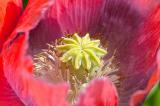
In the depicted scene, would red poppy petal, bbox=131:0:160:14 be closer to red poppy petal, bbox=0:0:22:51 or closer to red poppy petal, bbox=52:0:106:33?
red poppy petal, bbox=52:0:106:33

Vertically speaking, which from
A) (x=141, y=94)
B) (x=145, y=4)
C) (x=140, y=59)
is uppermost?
(x=145, y=4)

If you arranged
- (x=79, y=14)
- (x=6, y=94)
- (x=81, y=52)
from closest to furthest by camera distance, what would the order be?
(x=6, y=94)
(x=81, y=52)
(x=79, y=14)

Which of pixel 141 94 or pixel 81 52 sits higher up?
pixel 81 52

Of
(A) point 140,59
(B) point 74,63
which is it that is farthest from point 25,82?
(A) point 140,59

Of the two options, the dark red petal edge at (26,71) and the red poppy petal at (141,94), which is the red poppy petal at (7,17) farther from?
the red poppy petal at (141,94)

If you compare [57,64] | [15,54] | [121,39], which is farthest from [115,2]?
[15,54]

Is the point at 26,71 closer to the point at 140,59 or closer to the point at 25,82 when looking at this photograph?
the point at 25,82

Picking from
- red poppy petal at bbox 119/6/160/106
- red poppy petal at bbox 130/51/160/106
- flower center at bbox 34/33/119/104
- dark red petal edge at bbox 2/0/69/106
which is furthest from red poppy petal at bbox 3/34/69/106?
red poppy petal at bbox 119/6/160/106
